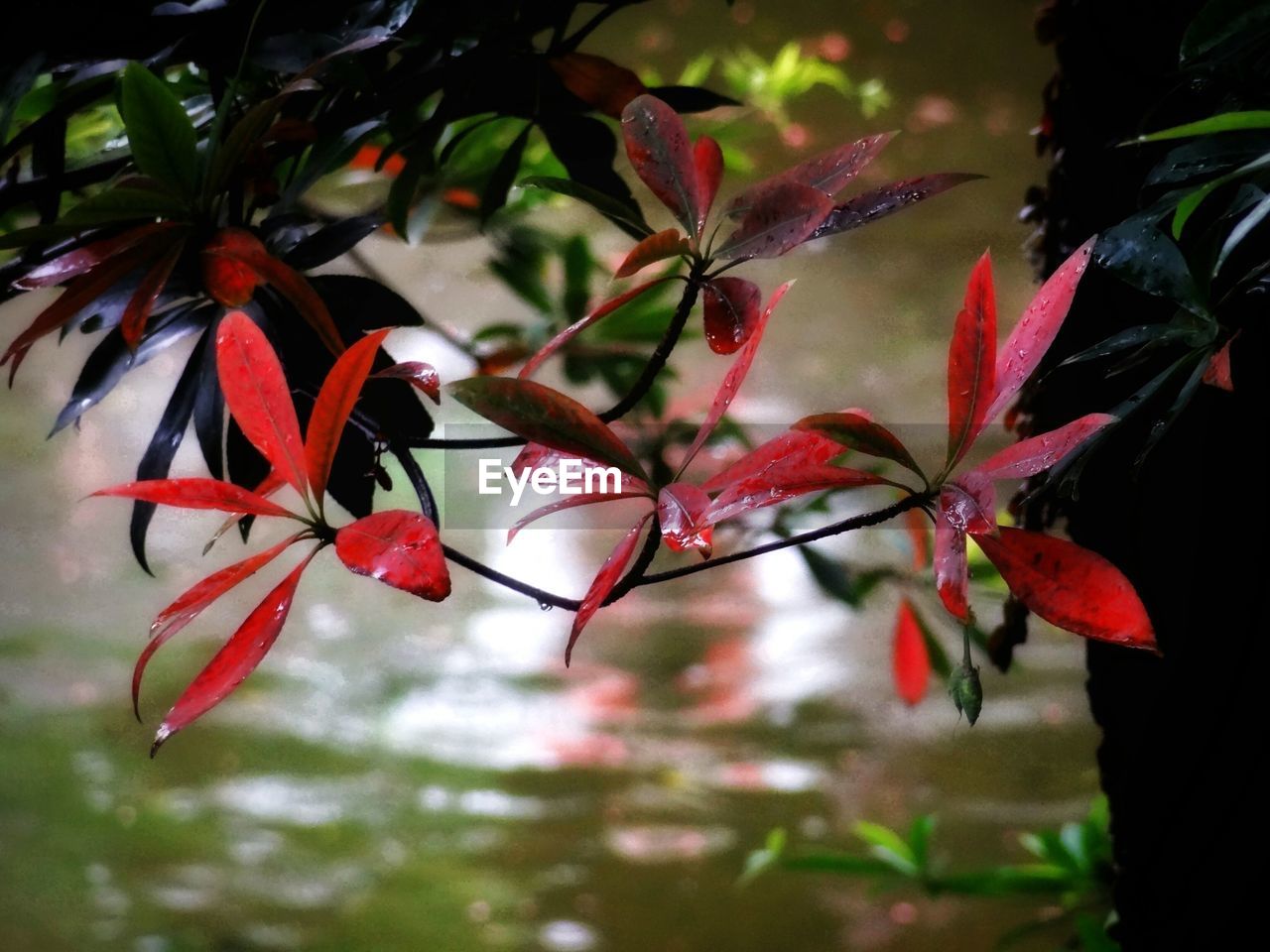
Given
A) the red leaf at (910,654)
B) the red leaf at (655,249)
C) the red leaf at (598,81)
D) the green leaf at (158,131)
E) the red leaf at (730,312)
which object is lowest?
the red leaf at (910,654)

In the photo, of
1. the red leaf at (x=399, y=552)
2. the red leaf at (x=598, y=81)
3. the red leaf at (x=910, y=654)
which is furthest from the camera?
the red leaf at (x=910, y=654)

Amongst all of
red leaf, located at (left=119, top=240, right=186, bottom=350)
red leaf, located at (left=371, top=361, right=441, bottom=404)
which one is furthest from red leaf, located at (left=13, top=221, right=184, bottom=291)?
red leaf, located at (left=371, top=361, right=441, bottom=404)

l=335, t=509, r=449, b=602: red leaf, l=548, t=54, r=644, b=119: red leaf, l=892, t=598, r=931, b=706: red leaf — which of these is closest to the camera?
l=335, t=509, r=449, b=602: red leaf

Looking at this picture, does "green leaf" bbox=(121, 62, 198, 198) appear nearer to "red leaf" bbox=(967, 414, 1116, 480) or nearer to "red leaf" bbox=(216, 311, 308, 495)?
"red leaf" bbox=(216, 311, 308, 495)

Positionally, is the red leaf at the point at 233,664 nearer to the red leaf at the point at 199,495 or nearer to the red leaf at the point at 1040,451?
the red leaf at the point at 199,495

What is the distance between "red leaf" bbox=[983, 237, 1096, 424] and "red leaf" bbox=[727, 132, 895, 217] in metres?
0.07

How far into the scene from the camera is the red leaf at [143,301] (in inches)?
14.5

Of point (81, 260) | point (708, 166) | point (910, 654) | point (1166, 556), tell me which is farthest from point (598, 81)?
point (910, 654)

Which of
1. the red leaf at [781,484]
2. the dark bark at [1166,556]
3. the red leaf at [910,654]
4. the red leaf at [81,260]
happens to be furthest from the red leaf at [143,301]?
the red leaf at [910,654]

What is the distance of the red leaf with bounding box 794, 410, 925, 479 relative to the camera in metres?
0.29

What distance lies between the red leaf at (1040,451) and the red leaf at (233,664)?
21cm

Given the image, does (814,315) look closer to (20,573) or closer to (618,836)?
(618,836)

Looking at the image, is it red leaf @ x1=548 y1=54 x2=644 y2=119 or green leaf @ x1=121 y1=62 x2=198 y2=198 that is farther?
red leaf @ x1=548 y1=54 x2=644 y2=119

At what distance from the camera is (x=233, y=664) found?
30cm
